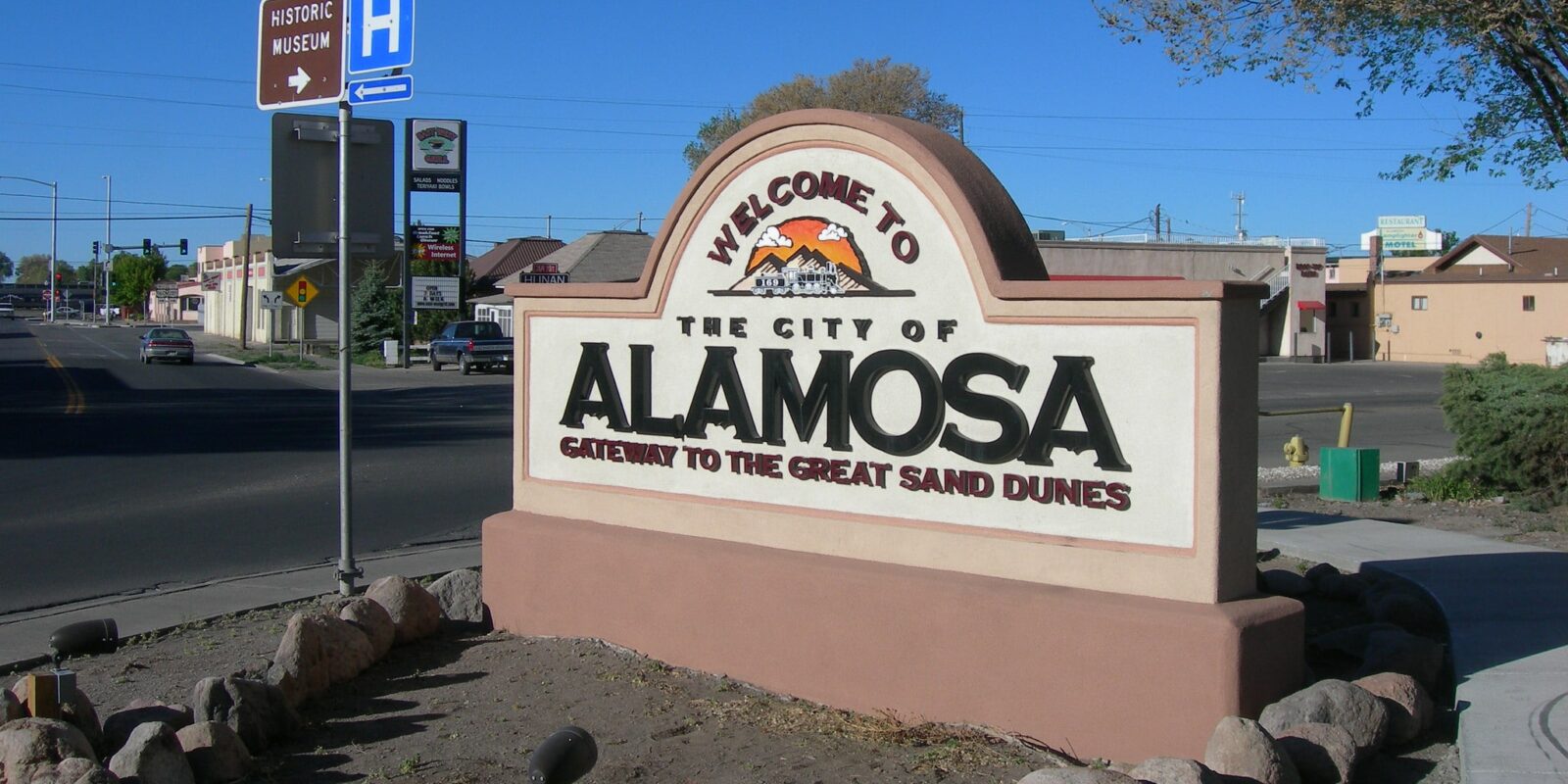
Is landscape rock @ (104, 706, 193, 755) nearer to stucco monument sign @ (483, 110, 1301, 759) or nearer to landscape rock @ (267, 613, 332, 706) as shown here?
landscape rock @ (267, 613, 332, 706)

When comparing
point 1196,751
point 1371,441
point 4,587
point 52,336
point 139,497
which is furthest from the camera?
point 52,336

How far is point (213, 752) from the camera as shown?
208 inches

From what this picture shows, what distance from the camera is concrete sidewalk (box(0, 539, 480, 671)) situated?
26.5 ft

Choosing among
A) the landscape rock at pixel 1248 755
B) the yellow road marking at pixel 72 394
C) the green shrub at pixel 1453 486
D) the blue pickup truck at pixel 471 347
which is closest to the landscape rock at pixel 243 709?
the landscape rock at pixel 1248 755

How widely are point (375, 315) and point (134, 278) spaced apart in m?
106

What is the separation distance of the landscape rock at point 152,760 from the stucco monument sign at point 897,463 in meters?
2.61

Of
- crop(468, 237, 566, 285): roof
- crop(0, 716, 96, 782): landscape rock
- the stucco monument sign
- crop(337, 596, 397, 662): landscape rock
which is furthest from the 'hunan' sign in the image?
crop(468, 237, 566, 285): roof

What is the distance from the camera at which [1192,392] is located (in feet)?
17.6

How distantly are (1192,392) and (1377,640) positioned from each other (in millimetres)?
1845

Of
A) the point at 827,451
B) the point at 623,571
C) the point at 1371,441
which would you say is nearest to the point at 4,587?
the point at 623,571

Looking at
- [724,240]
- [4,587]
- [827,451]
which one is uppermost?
[724,240]

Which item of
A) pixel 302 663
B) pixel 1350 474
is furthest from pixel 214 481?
pixel 1350 474

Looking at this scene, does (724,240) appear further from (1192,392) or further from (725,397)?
(1192,392)

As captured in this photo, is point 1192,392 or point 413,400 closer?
point 1192,392
